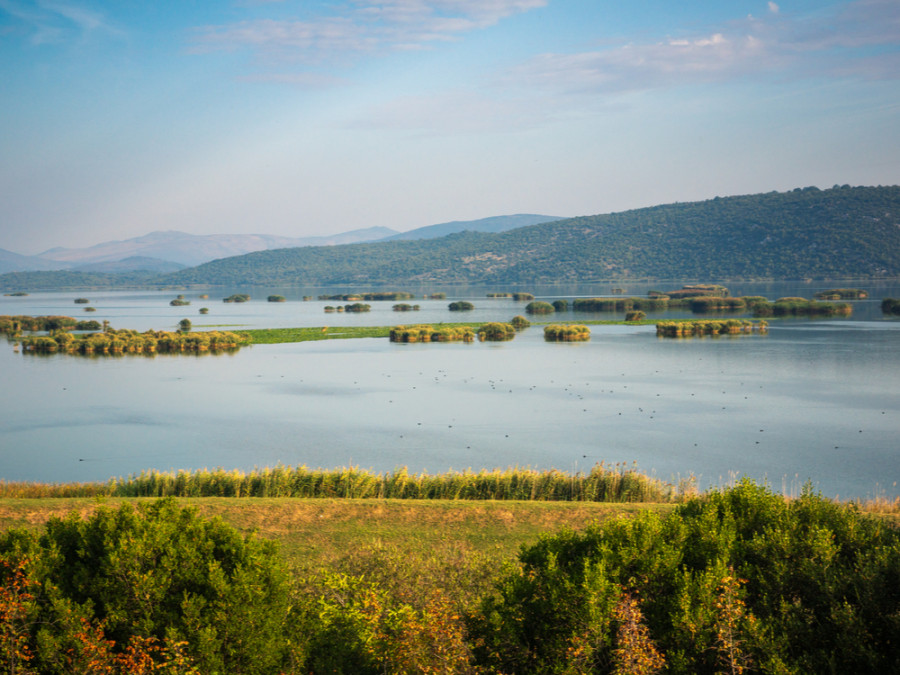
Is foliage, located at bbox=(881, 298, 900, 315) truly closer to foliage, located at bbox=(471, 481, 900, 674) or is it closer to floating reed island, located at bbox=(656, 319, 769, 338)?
floating reed island, located at bbox=(656, 319, 769, 338)

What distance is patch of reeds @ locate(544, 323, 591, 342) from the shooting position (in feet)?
202

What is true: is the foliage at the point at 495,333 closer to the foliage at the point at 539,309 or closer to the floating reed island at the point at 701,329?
the floating reed island at the point at 701,329

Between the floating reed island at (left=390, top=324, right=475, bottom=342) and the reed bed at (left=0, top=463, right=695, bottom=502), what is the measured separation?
44.3 meters

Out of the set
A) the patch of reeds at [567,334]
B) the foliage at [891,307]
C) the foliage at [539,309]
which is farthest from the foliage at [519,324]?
the foliage at [891,307]

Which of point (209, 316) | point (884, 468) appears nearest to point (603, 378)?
point (884, 468)

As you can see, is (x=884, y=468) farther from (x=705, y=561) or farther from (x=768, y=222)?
(x=768, y=222)

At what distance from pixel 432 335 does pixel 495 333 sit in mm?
5470

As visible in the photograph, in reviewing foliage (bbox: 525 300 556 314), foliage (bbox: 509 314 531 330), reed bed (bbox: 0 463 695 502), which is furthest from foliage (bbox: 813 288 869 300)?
reed bed (bbox: 0 463 695 502)

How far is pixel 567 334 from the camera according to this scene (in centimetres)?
6200

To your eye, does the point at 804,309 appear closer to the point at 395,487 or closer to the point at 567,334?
the point at 567,334

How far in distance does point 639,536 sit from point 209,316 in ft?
309

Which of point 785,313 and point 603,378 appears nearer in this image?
point 603,378

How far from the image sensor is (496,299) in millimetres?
125000

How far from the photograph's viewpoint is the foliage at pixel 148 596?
21.4 feet
